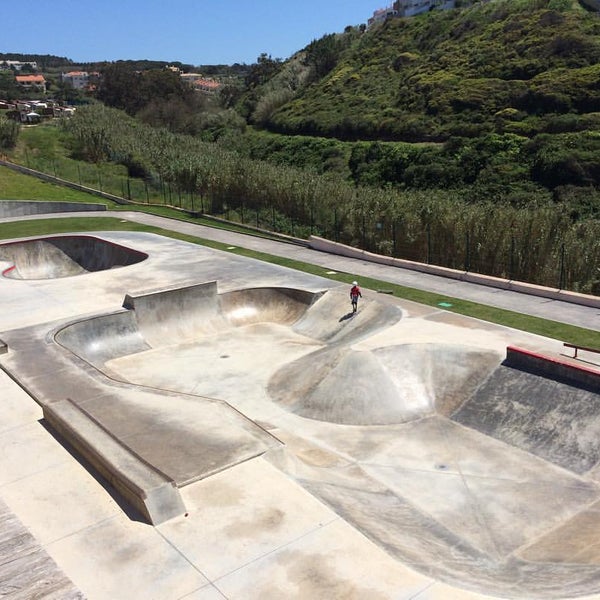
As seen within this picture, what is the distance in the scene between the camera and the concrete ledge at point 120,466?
773cm

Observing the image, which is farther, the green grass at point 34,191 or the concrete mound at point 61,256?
the green grass at point 34,191

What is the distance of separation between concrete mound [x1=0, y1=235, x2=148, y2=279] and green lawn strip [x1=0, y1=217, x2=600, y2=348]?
335 centimetres

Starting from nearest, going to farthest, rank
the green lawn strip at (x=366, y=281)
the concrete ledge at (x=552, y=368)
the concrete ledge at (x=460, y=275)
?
the concrete ledge at (x=552, y=368), the green lawn strip at (x=366, y=281), the concrete ledge at (x=460, y=275)

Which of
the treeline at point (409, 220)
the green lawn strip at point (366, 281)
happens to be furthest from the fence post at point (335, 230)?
the green lawn strip at point (366, 281)

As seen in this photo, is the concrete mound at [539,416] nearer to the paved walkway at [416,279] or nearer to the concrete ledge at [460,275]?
the paved walkway at [416,279]

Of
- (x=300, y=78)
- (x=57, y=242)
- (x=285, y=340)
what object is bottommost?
(x=285, y=340)

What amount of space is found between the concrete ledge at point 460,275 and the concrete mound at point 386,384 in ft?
18.1

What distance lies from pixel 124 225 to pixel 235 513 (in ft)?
87.5

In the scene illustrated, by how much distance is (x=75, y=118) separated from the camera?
61719mm

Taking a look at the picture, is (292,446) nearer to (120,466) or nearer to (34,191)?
(120,466)

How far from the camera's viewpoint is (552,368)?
499 inches

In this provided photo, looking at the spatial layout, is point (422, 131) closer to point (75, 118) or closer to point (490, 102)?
point (490, 102)

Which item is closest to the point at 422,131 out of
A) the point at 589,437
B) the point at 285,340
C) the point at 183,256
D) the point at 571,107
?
the point at 571,107

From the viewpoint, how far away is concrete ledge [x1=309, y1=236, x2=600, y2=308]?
18.0 m
